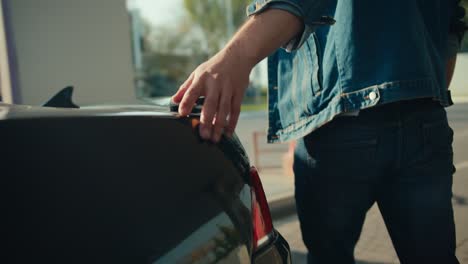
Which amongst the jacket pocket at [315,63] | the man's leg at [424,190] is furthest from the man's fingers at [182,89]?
the man's leg at [424,190]

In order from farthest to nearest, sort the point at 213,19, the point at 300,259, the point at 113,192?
the point at 213,19 < the point at 300,259 < the point at 113,192

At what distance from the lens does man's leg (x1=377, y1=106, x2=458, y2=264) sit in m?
1.39

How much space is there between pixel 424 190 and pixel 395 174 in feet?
0.34

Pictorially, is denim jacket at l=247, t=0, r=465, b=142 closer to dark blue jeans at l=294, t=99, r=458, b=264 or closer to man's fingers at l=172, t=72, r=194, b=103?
dark blue jeans at l=294, t=99, r=458, b=264

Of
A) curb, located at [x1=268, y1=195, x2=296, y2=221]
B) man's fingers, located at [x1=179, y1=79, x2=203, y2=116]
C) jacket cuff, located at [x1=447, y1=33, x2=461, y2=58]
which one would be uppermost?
jacket cuff, located at [x1=447, y1=33, x2=461, y2=58]

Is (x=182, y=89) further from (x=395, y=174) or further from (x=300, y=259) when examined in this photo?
(x=300, y=259)

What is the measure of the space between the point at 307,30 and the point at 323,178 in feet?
1.71

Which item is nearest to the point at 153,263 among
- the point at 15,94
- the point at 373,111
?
the point at 373,111

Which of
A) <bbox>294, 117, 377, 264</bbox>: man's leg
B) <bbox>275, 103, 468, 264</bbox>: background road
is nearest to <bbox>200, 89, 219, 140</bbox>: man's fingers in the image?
<bbox>294, 117, 377, 264</bbox>: man's leg

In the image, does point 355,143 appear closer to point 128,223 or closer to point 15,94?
point 128,223

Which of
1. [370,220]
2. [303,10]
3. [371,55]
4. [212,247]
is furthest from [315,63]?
[370,220]

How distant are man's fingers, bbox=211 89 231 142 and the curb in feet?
11.5

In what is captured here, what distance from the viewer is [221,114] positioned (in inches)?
44.8

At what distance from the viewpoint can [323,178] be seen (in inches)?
57.6
